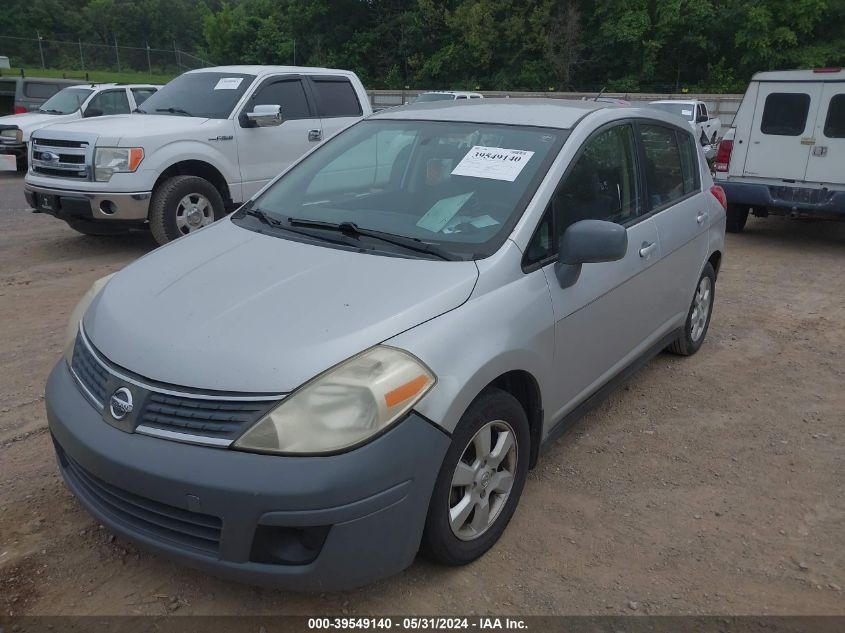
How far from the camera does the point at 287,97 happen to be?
328 inches

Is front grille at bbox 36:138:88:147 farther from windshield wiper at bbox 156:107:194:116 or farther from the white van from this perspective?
the white van

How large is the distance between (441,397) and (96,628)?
1419mm

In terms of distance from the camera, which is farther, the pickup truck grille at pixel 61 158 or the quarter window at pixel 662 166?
the pickup truck grille at pixel 61 158

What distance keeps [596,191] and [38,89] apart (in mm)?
18234

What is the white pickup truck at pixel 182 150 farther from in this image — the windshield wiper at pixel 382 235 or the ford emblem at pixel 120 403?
the ford emblem at pixel 120 403

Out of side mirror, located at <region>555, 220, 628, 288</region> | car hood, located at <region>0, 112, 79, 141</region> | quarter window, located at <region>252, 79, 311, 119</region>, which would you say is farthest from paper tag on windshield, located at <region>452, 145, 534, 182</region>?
car hood, located at <region>0, 112, 79, 141</region>

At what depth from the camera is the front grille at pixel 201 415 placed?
7.30 feet

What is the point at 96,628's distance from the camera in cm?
244

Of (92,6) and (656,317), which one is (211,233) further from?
(92,6)

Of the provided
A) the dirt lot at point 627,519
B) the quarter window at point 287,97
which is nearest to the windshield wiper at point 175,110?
the quarter window at point 287,97

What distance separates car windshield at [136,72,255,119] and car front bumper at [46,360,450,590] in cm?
615

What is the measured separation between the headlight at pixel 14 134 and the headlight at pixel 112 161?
26.7 ft

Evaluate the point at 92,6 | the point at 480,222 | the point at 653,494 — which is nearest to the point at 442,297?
the point at 480,222

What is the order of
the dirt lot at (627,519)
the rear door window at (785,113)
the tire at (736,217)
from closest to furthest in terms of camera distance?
the dirt lot at (627,519)
the rear door window at (785,113)
the tire at (736,217)
